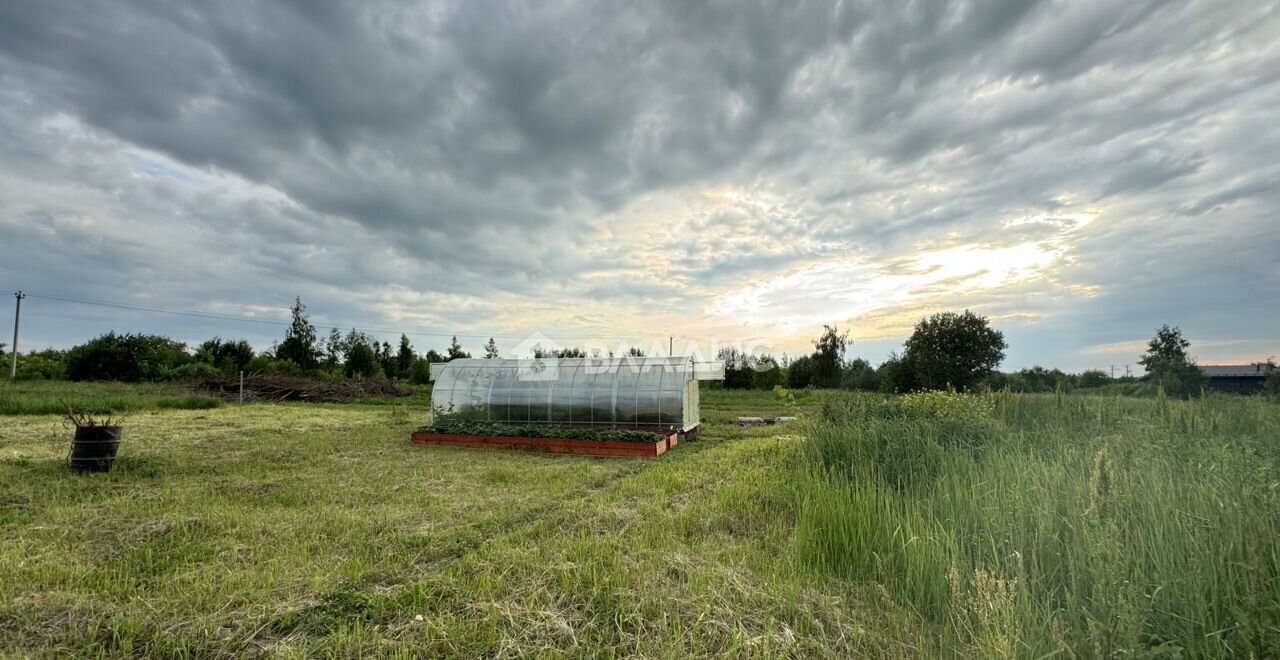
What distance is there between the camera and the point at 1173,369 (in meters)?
22.4

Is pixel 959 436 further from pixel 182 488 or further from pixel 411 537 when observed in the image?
pixel 182 488

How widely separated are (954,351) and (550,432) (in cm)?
3201

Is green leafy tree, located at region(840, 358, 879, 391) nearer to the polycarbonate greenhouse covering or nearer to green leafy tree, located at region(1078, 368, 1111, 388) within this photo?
green leafy tree, located at region(1078, 368, 1111, 388)

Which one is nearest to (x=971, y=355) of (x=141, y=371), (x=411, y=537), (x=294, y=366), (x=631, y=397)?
(x=631, y=397)

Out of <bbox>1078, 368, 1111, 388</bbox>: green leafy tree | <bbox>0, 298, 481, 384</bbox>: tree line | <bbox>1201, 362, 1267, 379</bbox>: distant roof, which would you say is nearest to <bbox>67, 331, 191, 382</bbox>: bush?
<bbox>0, 298, 481, 384</bbox>: tree line

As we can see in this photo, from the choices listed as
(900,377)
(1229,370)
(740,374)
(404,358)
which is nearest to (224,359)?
(404,358)

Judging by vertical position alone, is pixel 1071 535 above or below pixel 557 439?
above

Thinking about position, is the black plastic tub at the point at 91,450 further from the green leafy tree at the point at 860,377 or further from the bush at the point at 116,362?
the green leafy tree at the point at 860,377

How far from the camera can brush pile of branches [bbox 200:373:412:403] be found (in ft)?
81.6

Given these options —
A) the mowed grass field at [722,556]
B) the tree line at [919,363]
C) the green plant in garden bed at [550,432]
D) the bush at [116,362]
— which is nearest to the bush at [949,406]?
the mowed grass field at [722,556]

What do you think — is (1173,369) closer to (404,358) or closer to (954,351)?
(954,351)

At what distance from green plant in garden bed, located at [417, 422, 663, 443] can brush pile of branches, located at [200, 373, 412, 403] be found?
14.8 m

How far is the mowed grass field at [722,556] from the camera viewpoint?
270 cm

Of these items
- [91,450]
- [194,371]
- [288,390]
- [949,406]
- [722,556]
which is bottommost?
[722,556]
